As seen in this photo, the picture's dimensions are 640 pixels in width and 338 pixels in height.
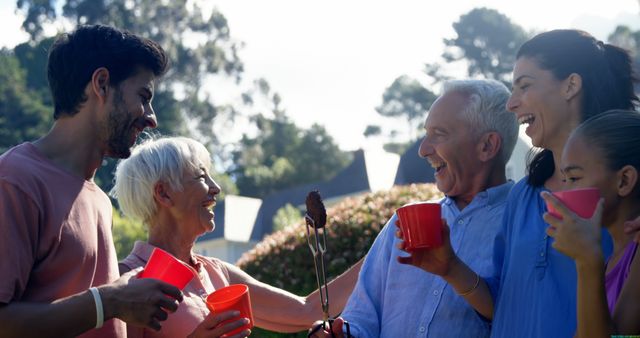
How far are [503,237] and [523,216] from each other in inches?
7.1

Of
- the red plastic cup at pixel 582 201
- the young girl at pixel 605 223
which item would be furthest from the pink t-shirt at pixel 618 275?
the red plastic cup at pixel 582 201

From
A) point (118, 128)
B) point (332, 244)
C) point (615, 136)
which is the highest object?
point (118, 128)

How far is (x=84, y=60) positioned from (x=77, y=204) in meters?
0.59

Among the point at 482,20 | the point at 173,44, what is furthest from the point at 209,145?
the point at 482,20

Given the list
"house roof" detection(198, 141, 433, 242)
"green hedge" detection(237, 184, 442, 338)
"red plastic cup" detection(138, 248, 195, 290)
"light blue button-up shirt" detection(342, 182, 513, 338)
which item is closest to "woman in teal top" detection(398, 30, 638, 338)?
"light blue button-up shirt" detection(342, 182, 513, 338)

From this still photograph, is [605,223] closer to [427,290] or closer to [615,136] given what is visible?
[615,136]

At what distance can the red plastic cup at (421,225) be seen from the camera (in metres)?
3.63

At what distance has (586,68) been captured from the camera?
13.2 ft

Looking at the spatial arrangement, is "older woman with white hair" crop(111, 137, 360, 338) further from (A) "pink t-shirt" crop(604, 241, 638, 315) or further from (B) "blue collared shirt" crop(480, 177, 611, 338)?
(A) "pink t-shirt" crop(604, 241, 638, 315)

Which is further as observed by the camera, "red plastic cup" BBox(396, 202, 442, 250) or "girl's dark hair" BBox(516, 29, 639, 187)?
"girl's dark hair" BBox(516, 29, 639, 187)

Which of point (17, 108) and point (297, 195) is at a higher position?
point (17, 108)

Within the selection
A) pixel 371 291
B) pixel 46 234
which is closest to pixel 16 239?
pixel 46 234

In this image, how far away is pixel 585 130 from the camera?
350cm

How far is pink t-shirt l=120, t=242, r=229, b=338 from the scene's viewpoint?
436cm
